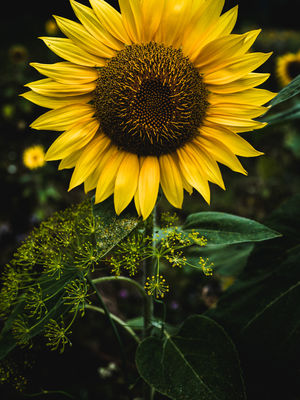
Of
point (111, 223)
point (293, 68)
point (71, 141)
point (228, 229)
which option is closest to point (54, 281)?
point (111, 223)

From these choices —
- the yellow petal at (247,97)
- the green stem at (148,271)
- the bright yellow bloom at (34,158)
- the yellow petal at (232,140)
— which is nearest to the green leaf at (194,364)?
the green stem at (148,271)

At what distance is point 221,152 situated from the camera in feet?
2.58

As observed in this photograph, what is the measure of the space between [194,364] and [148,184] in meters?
0.44

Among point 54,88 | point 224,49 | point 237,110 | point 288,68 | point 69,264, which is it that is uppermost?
point 288,68

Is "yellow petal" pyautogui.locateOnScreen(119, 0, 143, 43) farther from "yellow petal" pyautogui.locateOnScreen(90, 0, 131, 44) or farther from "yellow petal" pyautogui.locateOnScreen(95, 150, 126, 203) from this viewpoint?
"yellow petal" pyautogui.locateOnScreen(95, 150, 126, 203)

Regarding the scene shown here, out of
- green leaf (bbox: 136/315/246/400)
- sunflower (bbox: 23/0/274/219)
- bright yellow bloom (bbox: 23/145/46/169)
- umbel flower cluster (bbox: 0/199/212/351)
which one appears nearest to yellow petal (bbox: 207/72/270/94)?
sunflower (bbox: 23/0/274/219)

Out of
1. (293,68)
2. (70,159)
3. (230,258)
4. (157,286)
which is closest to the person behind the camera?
(157,286)

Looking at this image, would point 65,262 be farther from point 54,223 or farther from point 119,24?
point 119,24

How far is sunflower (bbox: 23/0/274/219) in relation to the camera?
2.45 feet

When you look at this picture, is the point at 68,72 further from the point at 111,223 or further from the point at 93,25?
the point at 111,223

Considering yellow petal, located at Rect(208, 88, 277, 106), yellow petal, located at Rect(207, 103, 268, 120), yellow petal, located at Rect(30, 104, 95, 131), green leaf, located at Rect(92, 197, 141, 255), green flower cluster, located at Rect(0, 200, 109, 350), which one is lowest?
green flower cluster, located at Rect(0, 200, 109, 350)

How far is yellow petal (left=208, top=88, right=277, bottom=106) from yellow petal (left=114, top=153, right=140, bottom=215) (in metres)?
0.23

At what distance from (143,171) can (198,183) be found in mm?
130

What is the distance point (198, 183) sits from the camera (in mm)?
777
